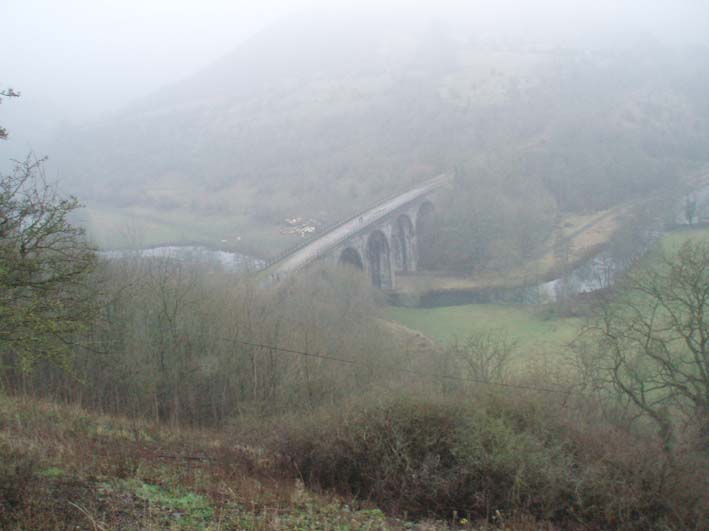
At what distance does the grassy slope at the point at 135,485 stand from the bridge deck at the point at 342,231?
1897cm

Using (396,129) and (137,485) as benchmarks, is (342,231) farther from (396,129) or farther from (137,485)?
(396,129)

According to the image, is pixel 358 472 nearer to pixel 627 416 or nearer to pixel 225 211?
pixel 627 416

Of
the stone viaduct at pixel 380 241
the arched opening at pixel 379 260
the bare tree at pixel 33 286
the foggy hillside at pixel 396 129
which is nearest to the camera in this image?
the bare tree at pixel 33 286

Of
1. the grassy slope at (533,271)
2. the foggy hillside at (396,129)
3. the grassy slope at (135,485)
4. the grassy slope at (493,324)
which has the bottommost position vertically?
the grassy slope at (493,324)

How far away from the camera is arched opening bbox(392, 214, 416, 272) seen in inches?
1959

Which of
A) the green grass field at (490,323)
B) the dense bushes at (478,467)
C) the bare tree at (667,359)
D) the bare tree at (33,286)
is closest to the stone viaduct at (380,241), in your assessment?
the green grass field at (490,323)

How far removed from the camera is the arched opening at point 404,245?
163ft

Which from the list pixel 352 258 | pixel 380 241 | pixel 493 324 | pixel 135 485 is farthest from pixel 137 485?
pixel 380 241

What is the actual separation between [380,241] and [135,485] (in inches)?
1530

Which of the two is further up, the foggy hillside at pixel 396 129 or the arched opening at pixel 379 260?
the foggy hillside at pixel 396 129

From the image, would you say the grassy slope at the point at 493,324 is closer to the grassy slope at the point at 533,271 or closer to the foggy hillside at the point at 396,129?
the grassy slope at the point at 533,271

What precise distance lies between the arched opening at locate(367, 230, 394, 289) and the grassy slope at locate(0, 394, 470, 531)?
115ft

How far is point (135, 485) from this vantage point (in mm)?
6625

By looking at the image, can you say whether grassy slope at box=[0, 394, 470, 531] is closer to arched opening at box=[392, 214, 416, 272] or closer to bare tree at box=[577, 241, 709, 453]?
bare tree at box=[577, 241, 709, 453]
